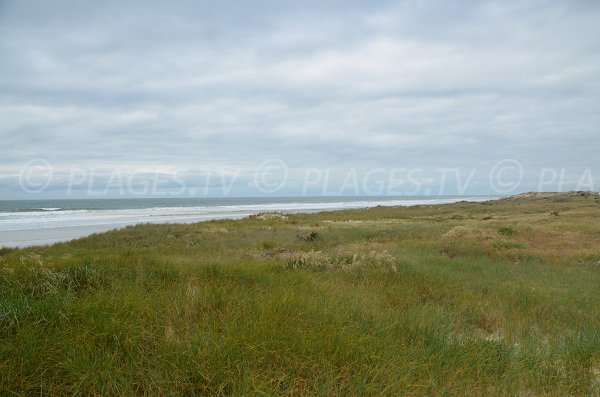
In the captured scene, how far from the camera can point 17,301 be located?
488 centimetres

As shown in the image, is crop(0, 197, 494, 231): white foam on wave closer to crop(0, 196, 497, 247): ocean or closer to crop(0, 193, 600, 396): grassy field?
crop(0, 196, 497, 247): ocean

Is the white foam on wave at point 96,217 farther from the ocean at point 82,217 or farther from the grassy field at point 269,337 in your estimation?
the grassy field at point 269,337

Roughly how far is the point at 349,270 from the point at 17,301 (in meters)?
7.12

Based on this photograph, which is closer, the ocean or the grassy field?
the grassy field

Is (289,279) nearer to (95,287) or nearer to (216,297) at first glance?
(216,297)

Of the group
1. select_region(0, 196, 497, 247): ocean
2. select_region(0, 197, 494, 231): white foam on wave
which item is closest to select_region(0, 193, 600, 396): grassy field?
select_region(0, 196, 497, 247): ocean

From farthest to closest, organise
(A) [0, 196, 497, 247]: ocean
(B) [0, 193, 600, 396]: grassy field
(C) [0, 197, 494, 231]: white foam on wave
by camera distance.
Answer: (C) [0, 197, 494, 231]: white foam on wave → (A) [0, 196, 497, 247]: ocean → (B) [0, 193, 600, 396]: grassy field

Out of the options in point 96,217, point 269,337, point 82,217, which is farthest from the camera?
point 82,217

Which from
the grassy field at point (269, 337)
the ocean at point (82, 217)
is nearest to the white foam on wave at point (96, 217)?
the ocean at point (82, 217)

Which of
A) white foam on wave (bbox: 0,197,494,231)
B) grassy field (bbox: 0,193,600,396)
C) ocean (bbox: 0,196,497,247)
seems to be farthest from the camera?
white foam on wave (bbox: 0,197,494,231)

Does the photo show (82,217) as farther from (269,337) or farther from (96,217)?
(269,337)

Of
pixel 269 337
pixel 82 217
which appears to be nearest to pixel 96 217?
pixel 82 217

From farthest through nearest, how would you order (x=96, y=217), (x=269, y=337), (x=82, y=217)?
1. (x=82, y=217)
2. (x=96, y=217)
3. (x=269, y=337)

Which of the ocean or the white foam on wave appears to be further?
the white foam on wave
